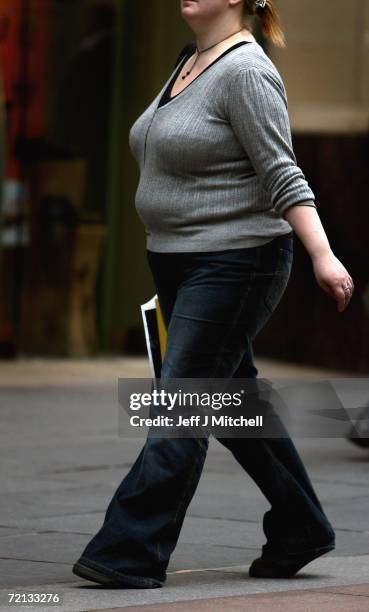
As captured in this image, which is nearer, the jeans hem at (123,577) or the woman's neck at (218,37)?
the jeans hem at (123,577)

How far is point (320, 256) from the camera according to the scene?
3.99 metres

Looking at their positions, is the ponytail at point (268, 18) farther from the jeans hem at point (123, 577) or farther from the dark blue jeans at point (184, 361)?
the jeans hem at point (123, 577)

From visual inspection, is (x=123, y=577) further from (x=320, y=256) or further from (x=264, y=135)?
(x=264, y=135)

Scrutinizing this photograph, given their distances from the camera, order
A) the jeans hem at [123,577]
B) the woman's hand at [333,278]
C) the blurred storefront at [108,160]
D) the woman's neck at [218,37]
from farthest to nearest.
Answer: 1. the blurred storefront at [108,160]
2. the woman's neck at [218,37]
3. the jeans hem at [123,577]
4. the woman's hand at [333,278]

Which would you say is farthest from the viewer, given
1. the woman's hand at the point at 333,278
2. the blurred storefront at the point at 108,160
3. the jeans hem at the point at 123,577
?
the blurred storefront at the point at 108,160

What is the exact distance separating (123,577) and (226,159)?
114 centimetres

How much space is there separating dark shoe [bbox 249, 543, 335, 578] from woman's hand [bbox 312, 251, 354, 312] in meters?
0.77

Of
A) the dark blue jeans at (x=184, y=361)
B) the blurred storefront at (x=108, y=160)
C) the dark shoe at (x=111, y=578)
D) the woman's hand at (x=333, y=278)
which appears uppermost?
the woman's hand at (x=333, y=278)

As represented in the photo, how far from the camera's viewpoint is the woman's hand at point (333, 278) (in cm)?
395

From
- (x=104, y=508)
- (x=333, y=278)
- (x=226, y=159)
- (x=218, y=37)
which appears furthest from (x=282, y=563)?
(x=104, y=508)

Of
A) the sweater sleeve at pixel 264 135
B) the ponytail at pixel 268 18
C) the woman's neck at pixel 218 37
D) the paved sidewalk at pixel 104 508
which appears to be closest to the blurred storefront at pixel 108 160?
the paved sidewalk at pixel 104 508

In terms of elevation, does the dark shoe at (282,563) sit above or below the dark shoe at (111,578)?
below

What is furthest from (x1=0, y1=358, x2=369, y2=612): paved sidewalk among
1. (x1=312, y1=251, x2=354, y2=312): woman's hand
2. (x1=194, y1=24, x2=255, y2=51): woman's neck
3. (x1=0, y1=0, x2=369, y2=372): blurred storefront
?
(x1=0, y1=0, x2=369, y2=372): blurred storefront

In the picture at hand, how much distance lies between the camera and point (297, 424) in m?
4.43
